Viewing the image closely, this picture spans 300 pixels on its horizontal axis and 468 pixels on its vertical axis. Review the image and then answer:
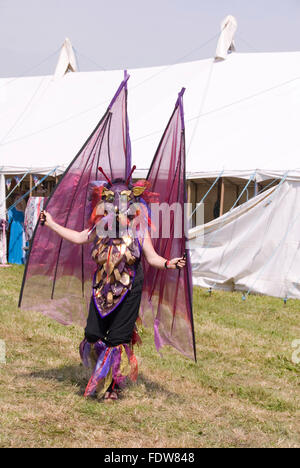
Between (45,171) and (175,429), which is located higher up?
(45,171)

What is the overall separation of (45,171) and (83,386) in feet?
22.8

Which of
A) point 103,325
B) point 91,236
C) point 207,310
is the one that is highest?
point 91,236

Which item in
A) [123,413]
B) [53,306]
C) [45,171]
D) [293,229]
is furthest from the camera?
[45,171]

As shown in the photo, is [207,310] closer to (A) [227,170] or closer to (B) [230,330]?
(B) [230,330]

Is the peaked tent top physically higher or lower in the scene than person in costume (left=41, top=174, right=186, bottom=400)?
higher

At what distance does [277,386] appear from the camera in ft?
15.1

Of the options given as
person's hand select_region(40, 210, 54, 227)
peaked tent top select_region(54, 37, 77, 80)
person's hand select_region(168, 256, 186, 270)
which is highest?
peaked tent top select_region(54, 37, 77, 80)

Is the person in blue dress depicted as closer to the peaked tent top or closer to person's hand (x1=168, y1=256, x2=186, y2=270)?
the peaked tent top

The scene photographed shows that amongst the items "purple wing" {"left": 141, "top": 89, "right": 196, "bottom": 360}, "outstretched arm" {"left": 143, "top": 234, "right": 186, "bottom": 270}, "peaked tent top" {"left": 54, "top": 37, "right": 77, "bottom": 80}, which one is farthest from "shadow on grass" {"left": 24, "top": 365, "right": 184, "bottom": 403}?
"peaked tent top" {"left": 54, "top": 37, "right": 77, "bottom": 80}

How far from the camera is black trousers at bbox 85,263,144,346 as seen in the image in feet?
12.9

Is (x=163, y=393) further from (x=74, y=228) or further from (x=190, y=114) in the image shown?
(x=190, y=114)

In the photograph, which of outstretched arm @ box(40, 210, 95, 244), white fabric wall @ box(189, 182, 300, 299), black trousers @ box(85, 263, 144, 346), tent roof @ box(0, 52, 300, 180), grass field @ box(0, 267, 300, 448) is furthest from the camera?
tent roof @ box(0, 52, 300, 180)

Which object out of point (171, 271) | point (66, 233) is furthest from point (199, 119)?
point (66, 233)
